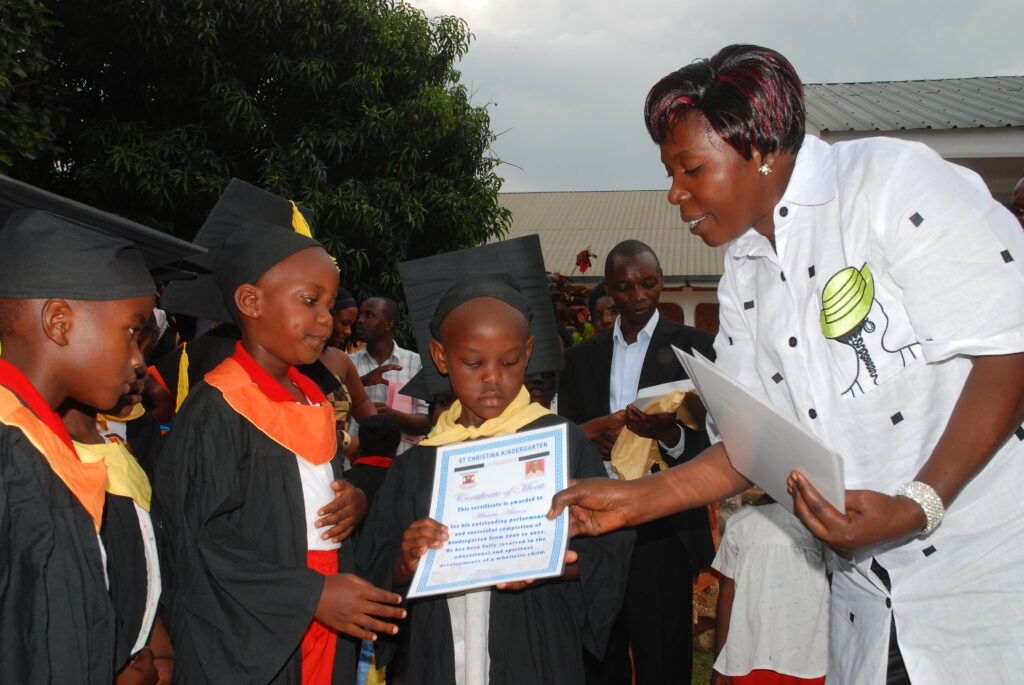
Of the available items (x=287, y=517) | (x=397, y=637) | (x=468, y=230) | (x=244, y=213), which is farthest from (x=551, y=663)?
(x=468, y=230)

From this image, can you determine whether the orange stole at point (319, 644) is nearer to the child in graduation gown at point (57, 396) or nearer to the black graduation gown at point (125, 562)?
the black graduation gown at point (125, 562)

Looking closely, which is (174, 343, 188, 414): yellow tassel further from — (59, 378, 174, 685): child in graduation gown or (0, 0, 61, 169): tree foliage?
(0, 0, 61, 169): tree foliage

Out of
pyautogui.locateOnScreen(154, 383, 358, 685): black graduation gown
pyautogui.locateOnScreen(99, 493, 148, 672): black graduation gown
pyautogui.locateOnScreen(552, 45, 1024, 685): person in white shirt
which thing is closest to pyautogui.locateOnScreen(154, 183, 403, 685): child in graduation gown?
pyautogui.locateOnScreen(154, 383, 358, 685): black graduation gown

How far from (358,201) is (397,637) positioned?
9155mm

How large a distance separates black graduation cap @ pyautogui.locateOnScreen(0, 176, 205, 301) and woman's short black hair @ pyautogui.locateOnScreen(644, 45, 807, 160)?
1530 millimetres

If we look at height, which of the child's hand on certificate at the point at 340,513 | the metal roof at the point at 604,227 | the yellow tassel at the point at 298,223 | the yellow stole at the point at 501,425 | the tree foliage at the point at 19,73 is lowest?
the child's hand on certificate at the point at 340,513

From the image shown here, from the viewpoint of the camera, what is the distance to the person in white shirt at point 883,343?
161 centimetres

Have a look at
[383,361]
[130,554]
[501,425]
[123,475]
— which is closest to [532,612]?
[501,425]

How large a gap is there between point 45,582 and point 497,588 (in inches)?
45.2

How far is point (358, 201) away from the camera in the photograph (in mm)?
11359

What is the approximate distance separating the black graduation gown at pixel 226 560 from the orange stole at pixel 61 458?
416 millimetres

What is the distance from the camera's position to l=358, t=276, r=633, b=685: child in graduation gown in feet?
7.97

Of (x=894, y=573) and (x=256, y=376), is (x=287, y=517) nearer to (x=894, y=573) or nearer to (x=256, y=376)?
(x=256, y=376)

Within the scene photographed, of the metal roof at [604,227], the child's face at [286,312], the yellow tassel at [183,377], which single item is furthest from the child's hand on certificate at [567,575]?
the metal roof at [604,227]
